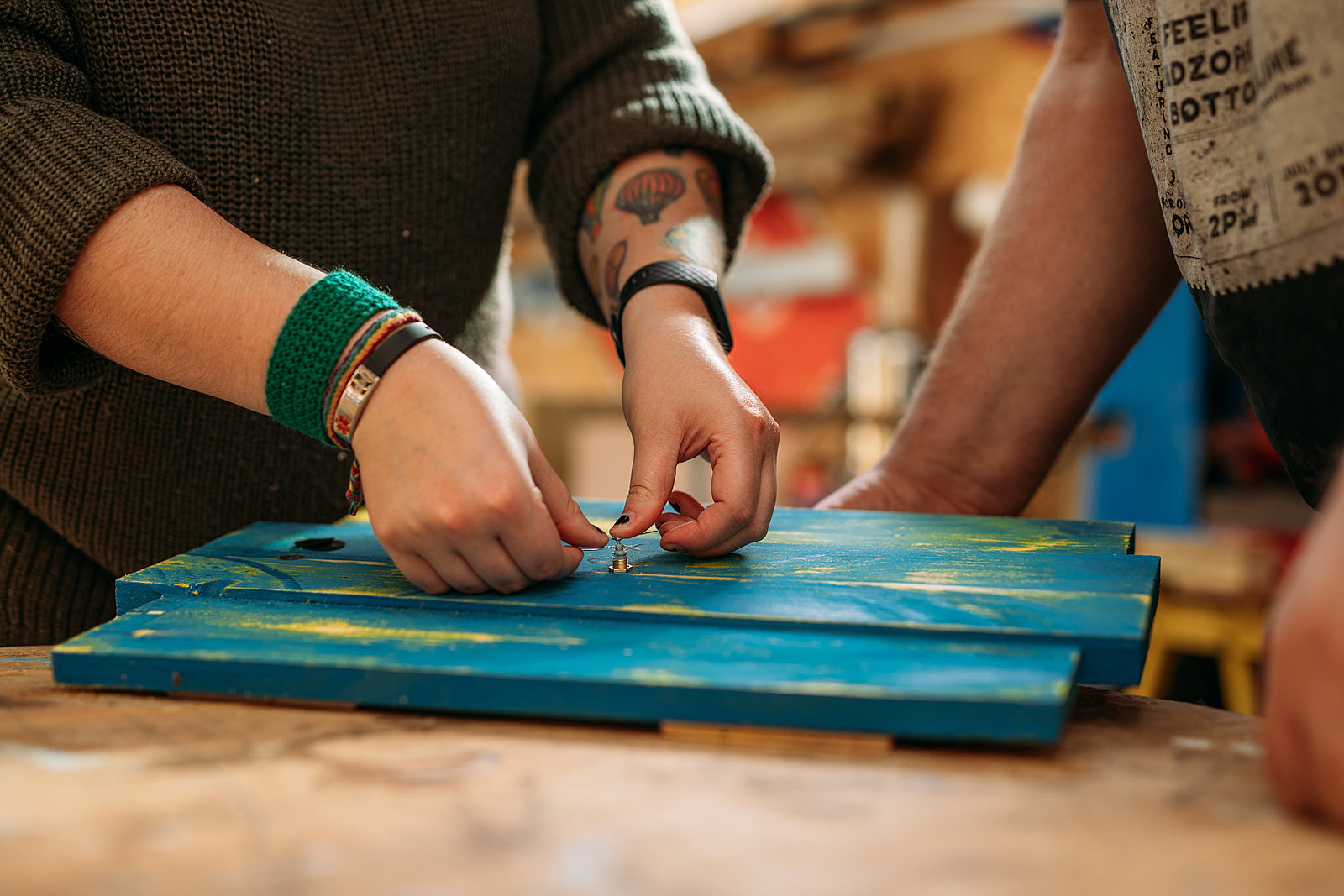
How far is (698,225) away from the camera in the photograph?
1056 mm

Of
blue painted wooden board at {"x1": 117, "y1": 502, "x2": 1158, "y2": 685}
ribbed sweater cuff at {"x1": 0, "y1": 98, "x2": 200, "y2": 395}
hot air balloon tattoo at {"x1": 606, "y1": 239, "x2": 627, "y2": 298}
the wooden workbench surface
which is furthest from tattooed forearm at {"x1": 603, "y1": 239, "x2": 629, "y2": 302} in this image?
the wooden workbench surface

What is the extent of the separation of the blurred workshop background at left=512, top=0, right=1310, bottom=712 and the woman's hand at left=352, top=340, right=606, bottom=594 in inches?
85.8

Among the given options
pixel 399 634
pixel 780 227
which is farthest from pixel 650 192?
pixel 780 227

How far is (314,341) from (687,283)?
0.38 m

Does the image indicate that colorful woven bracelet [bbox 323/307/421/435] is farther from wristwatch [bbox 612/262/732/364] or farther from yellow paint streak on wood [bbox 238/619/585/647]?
wristwatch [bbox 612/262/732/364]

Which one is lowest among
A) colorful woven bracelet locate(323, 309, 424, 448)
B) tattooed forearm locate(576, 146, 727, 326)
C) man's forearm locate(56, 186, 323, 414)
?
colorful woven bracelet locate(323, 309, 424, 448)

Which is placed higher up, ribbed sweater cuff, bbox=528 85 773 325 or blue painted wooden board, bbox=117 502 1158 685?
ribbed sweater cuff, bbox=528 85 773 325

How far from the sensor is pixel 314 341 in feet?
2.30

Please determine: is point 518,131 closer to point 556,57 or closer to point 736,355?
point 556,57

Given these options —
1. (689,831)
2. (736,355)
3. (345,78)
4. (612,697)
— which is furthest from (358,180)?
(736,355)

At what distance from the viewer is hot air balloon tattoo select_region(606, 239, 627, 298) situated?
103 cm

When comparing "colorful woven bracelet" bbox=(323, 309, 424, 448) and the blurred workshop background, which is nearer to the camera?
"colorful woven bracelet" bbox=(323, 309, 424, 448)

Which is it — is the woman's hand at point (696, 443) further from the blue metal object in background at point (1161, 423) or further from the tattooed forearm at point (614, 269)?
the blue metal object in background at point (1161, 423)

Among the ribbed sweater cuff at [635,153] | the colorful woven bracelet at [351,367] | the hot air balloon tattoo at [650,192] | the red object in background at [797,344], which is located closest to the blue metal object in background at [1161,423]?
the red object in background at [797,344]
